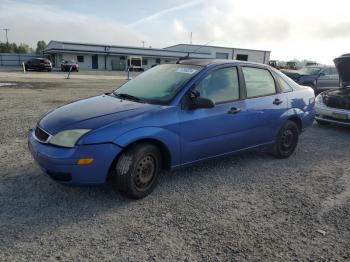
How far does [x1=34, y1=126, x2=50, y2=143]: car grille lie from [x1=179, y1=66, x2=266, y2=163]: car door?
1.53m

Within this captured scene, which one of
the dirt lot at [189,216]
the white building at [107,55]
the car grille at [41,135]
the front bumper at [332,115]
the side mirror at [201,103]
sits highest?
the white building at [107,55]

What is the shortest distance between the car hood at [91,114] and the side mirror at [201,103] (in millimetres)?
451

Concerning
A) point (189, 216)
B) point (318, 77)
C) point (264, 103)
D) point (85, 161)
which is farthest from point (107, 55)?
point (189, 216)

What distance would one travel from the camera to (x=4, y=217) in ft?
10.8

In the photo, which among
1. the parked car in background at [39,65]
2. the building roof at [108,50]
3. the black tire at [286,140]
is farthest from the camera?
the building roof at [108,50]

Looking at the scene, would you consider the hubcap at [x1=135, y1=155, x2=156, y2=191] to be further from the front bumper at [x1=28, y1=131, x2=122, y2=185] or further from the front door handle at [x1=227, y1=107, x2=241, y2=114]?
the front door handle at [x1=227, y1=107, x2=241, y2=114]

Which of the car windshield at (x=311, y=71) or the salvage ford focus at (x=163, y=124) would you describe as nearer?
the salvage ford focus at (x=163, y=124)

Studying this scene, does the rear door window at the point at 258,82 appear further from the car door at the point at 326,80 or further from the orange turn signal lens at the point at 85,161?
the car door at the point at 326,80

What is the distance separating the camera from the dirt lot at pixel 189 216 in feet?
9.47

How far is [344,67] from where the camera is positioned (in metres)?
8.13

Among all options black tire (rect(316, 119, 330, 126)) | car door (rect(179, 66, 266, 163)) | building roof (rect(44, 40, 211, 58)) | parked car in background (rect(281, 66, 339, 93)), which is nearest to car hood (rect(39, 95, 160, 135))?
car door (rect(179, 66, 266, 163))

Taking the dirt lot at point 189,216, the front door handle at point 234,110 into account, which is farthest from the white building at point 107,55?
the dirt lot at point 189,216

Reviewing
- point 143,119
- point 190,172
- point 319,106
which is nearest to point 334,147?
point 319,106

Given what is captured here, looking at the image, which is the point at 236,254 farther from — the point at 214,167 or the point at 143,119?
the point at 214,167
